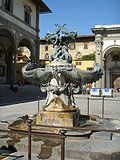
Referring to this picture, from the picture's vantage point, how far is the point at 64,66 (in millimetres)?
6238

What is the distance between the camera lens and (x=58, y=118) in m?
5.89

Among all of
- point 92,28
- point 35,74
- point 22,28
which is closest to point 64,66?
point 35,74

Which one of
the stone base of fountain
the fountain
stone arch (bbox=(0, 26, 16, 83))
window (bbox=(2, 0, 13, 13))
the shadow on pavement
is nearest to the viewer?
the stone base of fountain

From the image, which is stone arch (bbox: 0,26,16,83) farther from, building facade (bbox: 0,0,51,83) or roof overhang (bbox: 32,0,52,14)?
roof overhang (bbox: 32,0,52,14)

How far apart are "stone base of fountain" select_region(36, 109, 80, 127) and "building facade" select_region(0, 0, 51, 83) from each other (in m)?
18.9

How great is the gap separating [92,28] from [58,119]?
3230 centimetres

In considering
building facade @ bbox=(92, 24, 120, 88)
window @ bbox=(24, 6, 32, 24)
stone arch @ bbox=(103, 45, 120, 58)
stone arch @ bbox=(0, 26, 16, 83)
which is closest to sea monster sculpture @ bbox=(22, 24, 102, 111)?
stone arch @ bbox=(0, 26, 16, 83)

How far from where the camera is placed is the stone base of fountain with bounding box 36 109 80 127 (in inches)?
228

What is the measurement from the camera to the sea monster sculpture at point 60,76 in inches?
243

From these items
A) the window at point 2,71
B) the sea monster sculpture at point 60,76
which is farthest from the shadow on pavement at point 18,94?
the sea monster sculpture at point 60,76

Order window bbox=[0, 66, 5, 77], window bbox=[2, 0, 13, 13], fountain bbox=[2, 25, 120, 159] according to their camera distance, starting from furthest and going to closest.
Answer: window bbox=[0, 66, 5, 77]
window bbox=[2, 0, 13, 13]
fountain bbox=[2, 25, 120, 159]

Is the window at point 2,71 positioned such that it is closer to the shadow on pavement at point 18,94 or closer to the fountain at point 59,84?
the shadow on pavement at point 18,94

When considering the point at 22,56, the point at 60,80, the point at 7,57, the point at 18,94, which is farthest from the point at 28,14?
the point at 60,80

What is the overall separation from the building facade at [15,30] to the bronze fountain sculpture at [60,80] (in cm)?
1776
